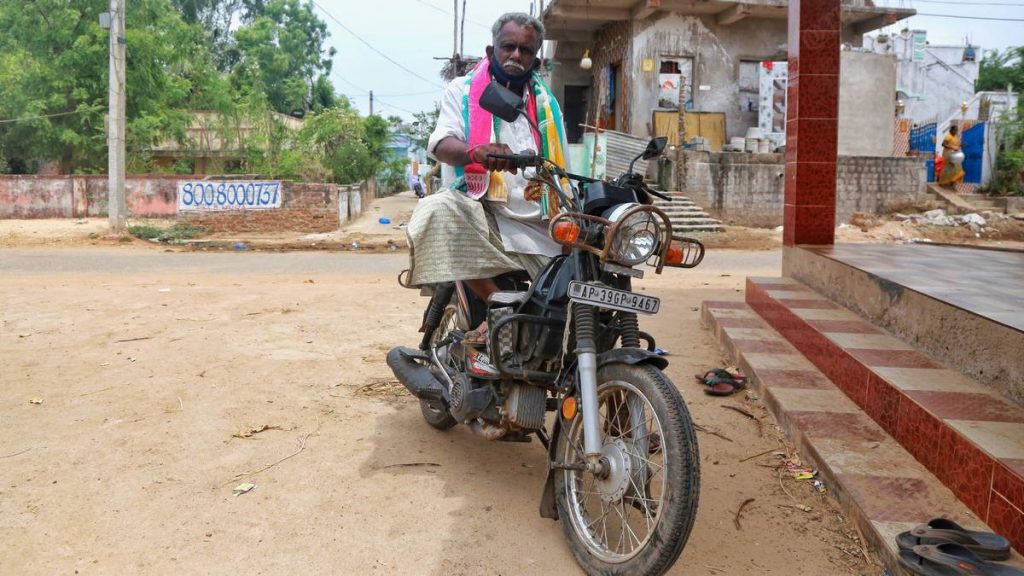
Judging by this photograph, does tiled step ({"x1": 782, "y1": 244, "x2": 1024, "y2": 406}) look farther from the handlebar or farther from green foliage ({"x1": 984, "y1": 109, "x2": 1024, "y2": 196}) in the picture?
green foliage ({"x1": 984, "y1": 109, "x2": 1024, "y2": 196})

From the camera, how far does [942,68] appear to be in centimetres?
2914

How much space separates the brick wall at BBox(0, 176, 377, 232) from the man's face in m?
14.4

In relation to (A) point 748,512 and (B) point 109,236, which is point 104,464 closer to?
(A) point 748,512

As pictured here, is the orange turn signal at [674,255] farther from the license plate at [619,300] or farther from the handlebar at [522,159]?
the handlebar at [522,159]

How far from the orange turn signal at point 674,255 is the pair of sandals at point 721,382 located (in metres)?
1.90

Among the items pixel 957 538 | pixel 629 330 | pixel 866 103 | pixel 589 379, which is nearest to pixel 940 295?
pixel 957 538

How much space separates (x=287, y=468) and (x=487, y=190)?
1416 mm

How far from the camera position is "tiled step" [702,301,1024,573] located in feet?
8.12

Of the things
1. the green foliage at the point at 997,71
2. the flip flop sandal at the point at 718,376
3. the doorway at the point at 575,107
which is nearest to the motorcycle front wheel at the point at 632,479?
the flip flop sandal at the point at 718,376

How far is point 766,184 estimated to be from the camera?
17.2m

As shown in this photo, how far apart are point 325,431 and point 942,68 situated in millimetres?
31820

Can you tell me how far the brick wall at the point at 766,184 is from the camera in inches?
675

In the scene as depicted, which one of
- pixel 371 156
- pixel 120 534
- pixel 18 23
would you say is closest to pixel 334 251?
pixel 120 534

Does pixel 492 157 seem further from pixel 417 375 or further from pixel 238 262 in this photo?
pixel 238 262
